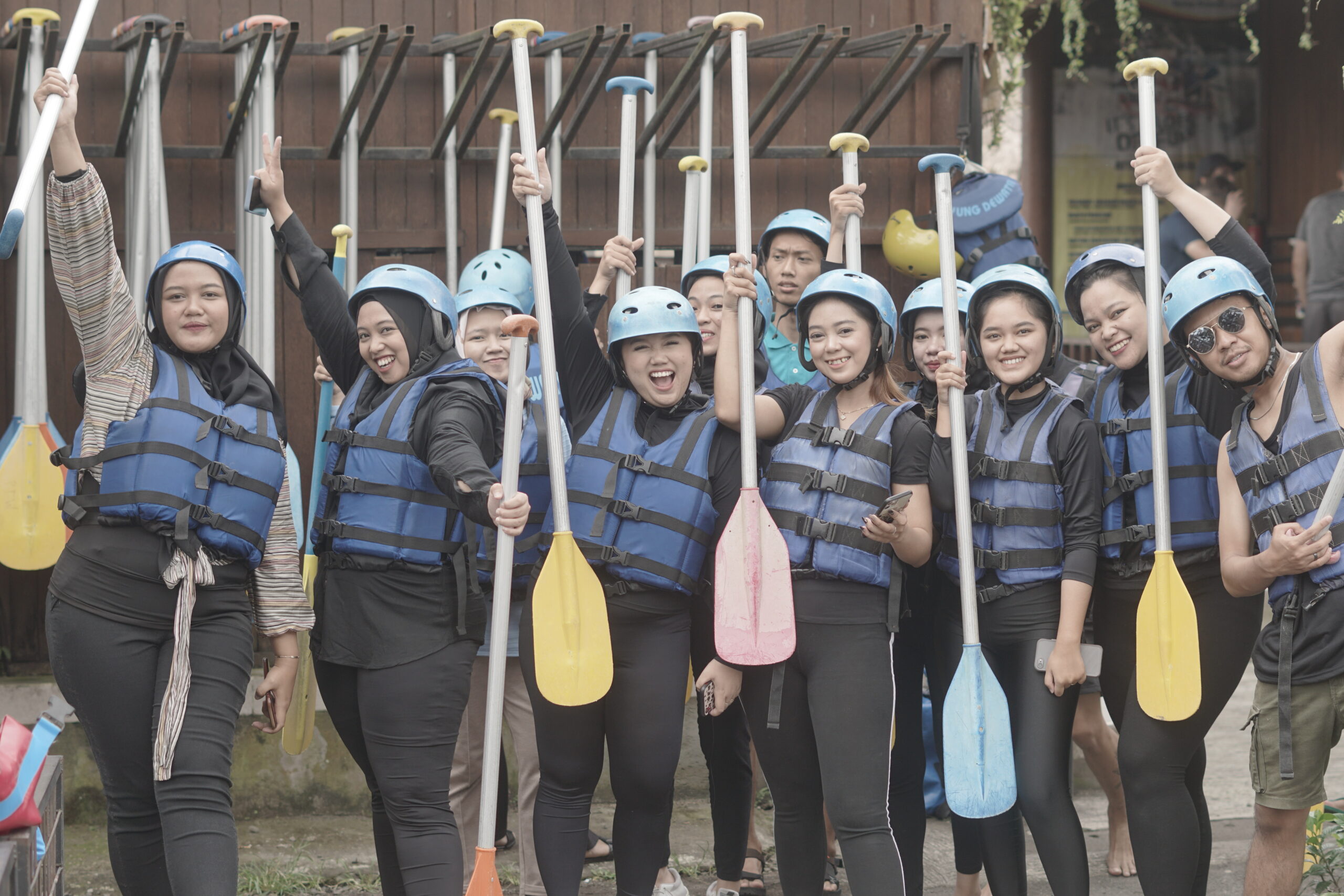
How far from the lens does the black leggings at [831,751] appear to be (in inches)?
128

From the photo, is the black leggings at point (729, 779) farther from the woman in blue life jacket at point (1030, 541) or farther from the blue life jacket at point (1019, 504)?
the blue life jacket at point (1019, 504)

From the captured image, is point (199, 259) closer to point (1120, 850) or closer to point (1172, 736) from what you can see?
point (1172, 736)

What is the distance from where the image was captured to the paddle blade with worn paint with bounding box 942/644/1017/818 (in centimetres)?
340

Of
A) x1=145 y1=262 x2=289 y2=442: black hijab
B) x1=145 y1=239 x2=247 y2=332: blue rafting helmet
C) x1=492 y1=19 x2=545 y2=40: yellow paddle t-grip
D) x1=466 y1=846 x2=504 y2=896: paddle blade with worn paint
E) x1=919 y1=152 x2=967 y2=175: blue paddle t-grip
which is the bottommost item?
x1=466 y1=846 x2=504 y2=896: paddle blade with worn paint

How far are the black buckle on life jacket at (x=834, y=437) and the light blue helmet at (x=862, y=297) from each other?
245mm

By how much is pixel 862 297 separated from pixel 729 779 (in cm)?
140

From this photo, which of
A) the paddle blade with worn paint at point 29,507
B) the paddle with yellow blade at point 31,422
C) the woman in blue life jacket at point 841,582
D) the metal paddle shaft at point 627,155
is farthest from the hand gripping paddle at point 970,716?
the paddle blade with worn paint at point 29,507

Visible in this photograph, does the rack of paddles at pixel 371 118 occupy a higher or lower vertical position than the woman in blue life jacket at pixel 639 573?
higher

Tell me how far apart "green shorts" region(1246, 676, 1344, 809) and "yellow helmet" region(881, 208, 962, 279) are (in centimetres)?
244

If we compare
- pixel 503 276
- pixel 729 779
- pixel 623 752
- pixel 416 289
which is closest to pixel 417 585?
pixel 623 752

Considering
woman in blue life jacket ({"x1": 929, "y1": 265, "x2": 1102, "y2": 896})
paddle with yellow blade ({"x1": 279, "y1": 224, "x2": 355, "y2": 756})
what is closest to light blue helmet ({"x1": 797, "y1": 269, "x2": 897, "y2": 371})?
woman in blue life jacket ({"x1": 929, "y1": 265, "x2": 1102, "y2": 896})

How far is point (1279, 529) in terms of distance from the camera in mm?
3092

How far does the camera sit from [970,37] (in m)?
5.59

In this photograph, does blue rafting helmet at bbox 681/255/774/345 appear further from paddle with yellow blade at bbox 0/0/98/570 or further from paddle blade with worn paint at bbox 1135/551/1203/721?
paddle with yellow blade at bbox 0/0/98/570
